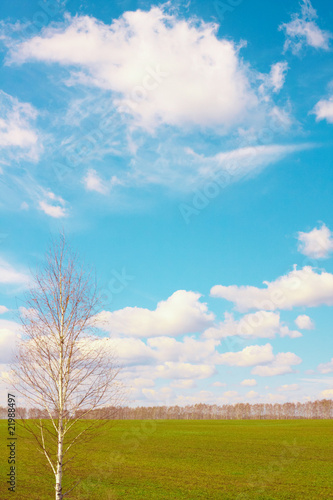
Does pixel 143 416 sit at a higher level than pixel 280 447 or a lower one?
lower

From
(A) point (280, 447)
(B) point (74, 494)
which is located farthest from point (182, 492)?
(A) point (280, 447)

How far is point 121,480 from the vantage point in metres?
30.9

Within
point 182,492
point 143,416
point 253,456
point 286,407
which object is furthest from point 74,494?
point 286,407

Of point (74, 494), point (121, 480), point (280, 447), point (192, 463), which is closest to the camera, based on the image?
point (74, 494)

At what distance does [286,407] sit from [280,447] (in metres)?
154

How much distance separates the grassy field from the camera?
27156 millimetres

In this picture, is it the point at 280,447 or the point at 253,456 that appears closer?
the point at 253,456

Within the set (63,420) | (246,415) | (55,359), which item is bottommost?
(246,415)

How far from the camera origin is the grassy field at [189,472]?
27156 millimetres

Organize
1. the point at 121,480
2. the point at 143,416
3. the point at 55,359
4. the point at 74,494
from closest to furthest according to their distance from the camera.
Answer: the point at 55,359 → the point at 74,494 → the point at 121,480 → the point at 143,416

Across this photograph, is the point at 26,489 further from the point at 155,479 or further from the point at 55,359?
the point at 55,359

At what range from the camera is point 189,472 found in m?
34.8

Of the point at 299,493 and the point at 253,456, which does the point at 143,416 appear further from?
the point at 299,493

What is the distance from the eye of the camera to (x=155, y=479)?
3150cm
